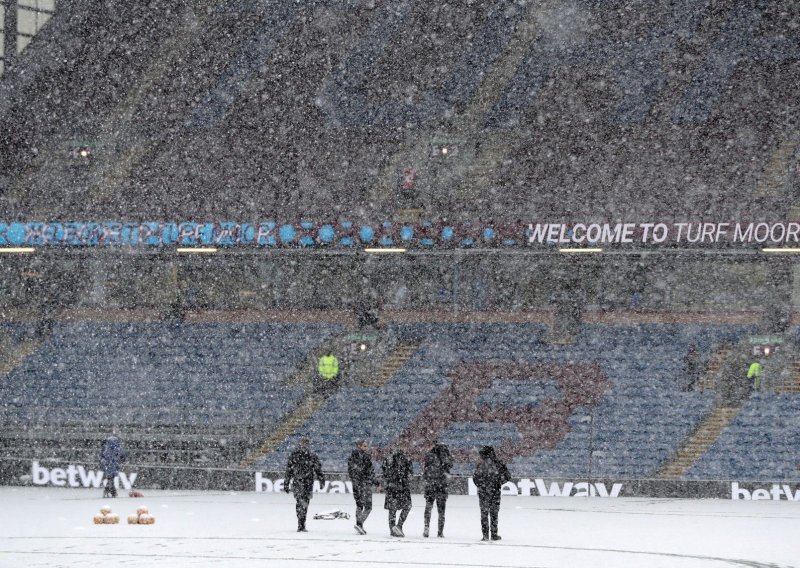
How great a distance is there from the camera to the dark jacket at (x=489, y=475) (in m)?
20.8

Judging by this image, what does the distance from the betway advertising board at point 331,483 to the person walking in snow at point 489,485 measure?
13.4 metres

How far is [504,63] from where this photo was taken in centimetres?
5097

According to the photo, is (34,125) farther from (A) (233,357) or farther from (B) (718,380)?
(B) (718,380)

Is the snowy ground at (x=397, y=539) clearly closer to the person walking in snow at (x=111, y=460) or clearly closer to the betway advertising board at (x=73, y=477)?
the person walking in snow at (x=111, y=460)

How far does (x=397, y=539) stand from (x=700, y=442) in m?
17.1

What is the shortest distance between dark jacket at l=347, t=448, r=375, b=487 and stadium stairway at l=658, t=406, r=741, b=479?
14.8 metres

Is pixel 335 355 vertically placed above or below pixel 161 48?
below

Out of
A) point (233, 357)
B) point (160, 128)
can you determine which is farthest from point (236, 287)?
point (160, 128)

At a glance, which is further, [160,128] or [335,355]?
[160,128]

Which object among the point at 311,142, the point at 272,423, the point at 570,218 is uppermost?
the point at 311,142

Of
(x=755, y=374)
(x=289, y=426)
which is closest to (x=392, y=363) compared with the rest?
(x=289, y=426)

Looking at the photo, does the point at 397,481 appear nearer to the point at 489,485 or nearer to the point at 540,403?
the point at 489,485

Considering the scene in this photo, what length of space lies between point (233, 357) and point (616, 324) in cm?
1085

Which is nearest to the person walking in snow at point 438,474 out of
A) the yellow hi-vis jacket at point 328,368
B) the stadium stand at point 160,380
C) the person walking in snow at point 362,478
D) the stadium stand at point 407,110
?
the person walking in snow at point 362,478
